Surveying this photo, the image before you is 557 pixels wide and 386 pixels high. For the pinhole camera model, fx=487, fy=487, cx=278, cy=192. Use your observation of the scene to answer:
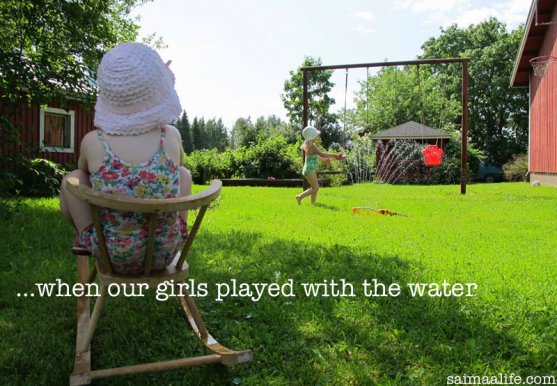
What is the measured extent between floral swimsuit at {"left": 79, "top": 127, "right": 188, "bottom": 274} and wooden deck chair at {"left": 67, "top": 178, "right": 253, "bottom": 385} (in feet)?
0.18

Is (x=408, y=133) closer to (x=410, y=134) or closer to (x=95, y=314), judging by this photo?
(x=410, y=134)

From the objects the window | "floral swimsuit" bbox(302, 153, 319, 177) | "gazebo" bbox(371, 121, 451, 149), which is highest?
"gazebo" bbox(371, 121, 451, 149)

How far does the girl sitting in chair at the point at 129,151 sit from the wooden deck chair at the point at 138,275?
81mm

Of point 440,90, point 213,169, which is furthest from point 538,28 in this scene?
point 440,90

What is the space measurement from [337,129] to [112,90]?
2003 inches

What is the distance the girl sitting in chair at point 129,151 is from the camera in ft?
6.88

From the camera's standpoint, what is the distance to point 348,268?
4.15 m

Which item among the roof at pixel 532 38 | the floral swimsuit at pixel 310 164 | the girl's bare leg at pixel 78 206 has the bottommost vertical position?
the girl's bare leg at pixel 78 206

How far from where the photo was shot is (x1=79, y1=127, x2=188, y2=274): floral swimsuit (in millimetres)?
2096

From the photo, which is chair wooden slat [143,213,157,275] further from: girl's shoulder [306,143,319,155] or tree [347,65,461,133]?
tree [347,65,461,133]

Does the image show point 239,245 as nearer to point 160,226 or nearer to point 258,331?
point 258,331

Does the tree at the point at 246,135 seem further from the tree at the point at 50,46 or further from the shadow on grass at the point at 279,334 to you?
the shadow on grass at the point at 279,334

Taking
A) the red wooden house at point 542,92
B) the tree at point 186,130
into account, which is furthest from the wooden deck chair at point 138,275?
the tree at point 186,130

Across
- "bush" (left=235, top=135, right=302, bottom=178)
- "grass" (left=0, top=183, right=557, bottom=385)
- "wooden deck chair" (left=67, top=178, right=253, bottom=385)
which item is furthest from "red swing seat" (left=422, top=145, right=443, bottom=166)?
"bush" (left=235, top=135, right=302, bottom=178)
